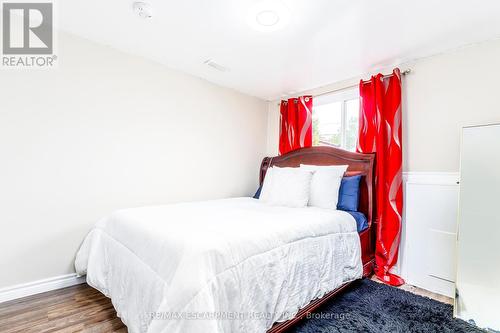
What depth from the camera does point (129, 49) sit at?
2.46m

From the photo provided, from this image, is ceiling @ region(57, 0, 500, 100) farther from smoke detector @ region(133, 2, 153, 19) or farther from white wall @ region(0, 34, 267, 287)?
white wall @ region(0, 34, 267, 287)

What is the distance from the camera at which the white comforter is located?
3.62 feet

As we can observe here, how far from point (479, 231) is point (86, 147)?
3429mm

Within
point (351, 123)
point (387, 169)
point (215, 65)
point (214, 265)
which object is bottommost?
point (214, 265)

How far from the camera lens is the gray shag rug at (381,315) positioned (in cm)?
160

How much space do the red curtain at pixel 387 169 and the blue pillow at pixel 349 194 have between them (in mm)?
238

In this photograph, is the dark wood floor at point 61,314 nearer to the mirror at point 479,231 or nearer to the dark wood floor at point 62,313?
the dark wood floor at point 62,313

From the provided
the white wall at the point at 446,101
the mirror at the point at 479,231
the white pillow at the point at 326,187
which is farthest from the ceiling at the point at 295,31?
the white pillow at the point at 326,187

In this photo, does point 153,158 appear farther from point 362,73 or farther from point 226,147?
point 362,73

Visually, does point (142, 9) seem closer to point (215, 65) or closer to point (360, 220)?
point (215, 65)

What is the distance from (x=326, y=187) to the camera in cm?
249

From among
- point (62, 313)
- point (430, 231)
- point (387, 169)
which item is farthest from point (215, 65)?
point (430, 231)

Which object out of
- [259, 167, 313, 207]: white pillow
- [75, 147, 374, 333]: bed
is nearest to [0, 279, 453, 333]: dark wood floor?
[75, 147, 374, 333]: bed

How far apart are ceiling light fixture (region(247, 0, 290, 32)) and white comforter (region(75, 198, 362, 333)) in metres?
1.60
